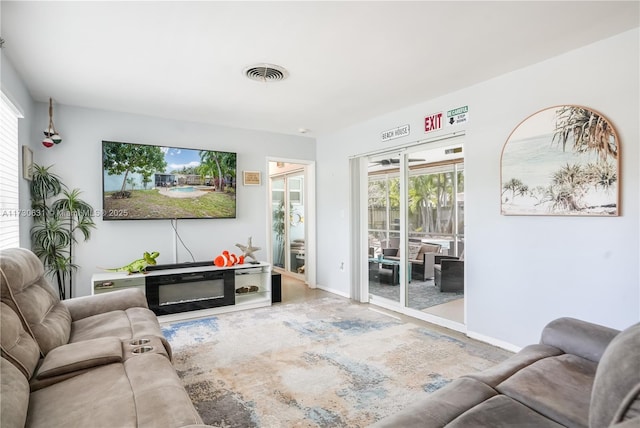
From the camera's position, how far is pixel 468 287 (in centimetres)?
353

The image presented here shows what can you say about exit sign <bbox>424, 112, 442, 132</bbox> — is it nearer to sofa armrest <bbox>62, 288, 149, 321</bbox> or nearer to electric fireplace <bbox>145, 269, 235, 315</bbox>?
electric fireplace <bbox>145, 269, 235, 315</bbox>

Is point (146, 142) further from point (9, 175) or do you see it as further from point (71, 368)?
point (71, 368)

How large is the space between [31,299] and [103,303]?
822mm

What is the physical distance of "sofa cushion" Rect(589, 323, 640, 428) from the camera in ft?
3.26

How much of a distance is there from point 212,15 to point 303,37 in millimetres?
624

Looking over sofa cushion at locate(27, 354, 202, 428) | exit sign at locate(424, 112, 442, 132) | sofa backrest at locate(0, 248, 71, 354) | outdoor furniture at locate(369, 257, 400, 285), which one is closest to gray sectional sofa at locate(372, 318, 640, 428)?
sofa cushion at locate(27, 354, 202, 428)

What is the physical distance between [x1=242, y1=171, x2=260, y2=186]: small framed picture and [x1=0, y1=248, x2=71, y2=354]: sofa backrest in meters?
3.10

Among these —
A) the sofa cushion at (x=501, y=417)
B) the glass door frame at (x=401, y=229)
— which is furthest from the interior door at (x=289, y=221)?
the sofa cushion at (x=501, y=417)

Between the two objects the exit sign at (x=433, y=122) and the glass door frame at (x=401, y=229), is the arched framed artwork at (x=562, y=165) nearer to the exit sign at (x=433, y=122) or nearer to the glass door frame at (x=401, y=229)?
the glass door frame at (x=401, y=229)

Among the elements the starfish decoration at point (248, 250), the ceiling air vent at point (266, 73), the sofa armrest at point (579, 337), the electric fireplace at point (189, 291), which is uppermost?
the ceiling air vent at point (266, 73)

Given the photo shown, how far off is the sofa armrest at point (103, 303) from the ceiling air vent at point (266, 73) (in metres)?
2.12

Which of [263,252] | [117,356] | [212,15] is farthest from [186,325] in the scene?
[212,15]

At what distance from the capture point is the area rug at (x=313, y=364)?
2.20m

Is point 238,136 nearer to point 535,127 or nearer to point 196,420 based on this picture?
point 535,127
